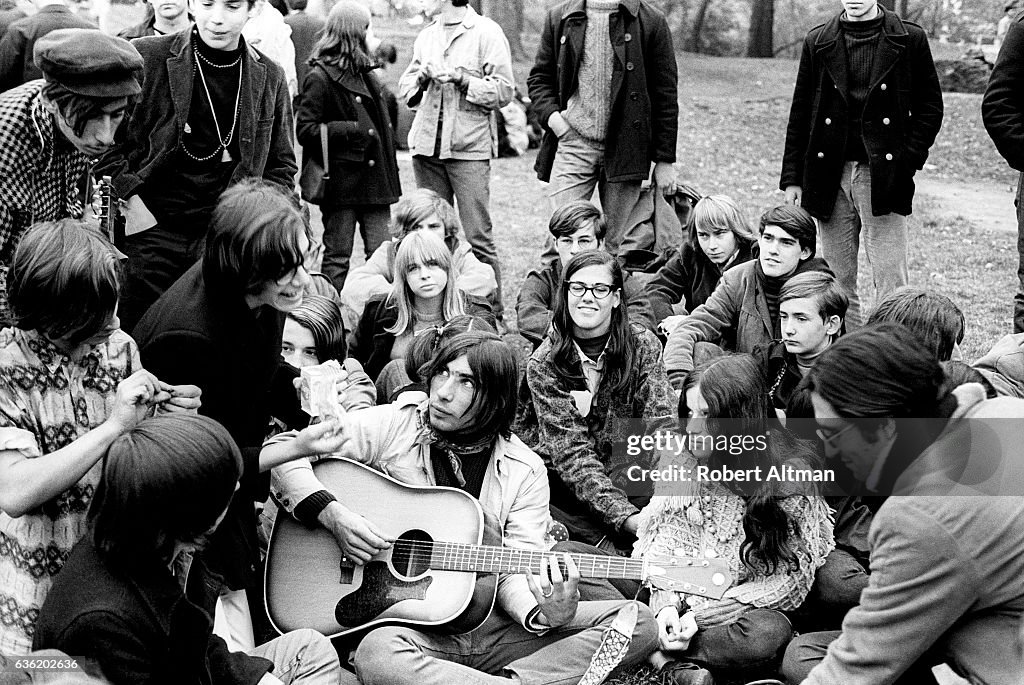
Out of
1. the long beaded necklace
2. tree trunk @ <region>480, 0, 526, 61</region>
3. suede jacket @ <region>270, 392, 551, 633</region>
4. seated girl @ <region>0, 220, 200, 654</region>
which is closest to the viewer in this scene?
seated girl @ <region>0, 220, 200, 654</region>

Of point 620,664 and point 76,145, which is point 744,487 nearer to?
point 620,664

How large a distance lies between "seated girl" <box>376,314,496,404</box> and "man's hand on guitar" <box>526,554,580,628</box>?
830 millimetres

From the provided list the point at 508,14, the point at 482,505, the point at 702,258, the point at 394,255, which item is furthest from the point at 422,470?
the point at 508,14

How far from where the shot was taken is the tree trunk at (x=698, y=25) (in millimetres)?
18875

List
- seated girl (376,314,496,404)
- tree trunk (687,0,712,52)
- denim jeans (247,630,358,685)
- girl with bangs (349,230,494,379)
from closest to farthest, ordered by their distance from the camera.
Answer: denim jeans (247,630,358,685)
seated girl (376,314,496,404)
girl with bangs (349,230,494,379)
tree trunk (687,0,712,52)

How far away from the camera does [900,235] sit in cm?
566

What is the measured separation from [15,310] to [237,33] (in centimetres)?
204

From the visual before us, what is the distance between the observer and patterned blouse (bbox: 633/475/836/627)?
11.1 feet

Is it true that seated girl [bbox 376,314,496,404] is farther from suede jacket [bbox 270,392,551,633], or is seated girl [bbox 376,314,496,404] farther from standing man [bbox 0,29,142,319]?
standing man [bbox 0,29,142,319]

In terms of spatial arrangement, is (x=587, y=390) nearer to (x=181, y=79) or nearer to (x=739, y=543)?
(x=739, y=543)

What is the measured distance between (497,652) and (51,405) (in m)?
1.44

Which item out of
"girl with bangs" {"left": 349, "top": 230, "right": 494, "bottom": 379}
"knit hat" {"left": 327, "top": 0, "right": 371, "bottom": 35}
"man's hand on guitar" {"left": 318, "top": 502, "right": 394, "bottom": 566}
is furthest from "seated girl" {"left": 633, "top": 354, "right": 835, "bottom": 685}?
"knit hat" {"left": 327, "top": 0, "right": 371, "bottom": 35}

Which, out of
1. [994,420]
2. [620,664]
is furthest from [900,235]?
[994,420]

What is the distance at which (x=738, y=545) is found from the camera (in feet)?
11.2
